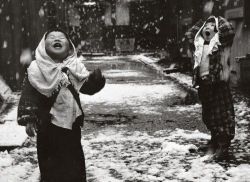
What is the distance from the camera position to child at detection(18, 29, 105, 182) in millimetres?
4254

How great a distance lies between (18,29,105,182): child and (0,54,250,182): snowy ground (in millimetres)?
892

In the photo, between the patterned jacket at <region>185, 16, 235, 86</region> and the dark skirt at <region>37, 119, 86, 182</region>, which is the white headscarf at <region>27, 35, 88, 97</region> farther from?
the patterned jacket at <region>185, 16, 235, 86</region>

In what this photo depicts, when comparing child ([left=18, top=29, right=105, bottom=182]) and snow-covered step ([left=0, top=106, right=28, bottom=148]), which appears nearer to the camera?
child ([left=18, top=29, right=105, bottom=182])

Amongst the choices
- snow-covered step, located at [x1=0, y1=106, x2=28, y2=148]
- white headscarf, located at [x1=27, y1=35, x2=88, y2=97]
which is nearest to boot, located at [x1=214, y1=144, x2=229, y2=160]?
white headscarf, located at [x1=27, y1=35, x2=88, y2=97]

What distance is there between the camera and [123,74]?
18.7m

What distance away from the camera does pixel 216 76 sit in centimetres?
561

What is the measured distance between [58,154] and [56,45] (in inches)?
40.3

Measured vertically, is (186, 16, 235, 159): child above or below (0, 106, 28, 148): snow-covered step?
above

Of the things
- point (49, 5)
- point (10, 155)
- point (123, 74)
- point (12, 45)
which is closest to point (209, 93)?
point (10, 155)

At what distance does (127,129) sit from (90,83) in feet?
12.4

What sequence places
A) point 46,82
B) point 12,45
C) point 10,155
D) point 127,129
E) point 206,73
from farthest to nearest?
point 12,45 → point 127,129 → point 10,155 → point 206,73 → point 46,82

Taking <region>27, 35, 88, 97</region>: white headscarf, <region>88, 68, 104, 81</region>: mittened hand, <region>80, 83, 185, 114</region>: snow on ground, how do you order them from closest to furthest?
<region>27, 35, 88, 97</region>: white headscarf → <region>88, 68, 104, 81</region>: mittened hand → <region>80, 83, 185, 114</region>: snow on ground

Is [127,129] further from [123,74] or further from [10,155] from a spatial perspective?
[123,74]

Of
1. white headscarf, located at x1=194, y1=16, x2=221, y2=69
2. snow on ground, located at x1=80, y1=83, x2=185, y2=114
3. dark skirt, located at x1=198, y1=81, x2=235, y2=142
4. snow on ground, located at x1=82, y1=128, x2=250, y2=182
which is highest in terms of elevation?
white headscarf, located at x1=194, y1=16, x2=221, y2=69
